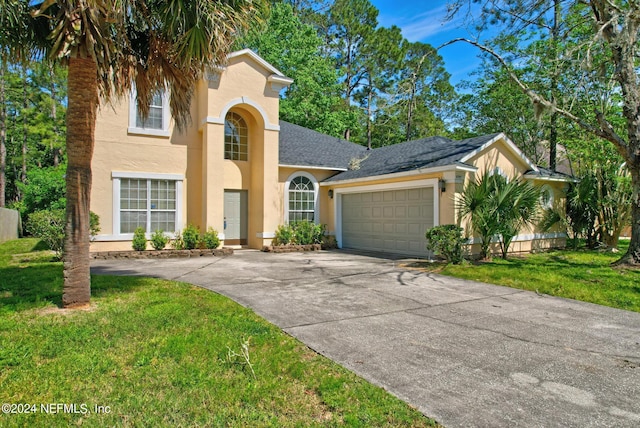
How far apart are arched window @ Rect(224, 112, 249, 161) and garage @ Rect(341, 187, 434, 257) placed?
4.46 metres

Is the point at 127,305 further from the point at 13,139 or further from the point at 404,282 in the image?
the point at 13,139

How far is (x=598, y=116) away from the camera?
35.8 feet

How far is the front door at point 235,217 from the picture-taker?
1580 centimetres

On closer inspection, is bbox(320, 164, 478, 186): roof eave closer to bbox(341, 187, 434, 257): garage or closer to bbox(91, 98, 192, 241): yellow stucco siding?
bbox(341, 187, 434, 257): garage

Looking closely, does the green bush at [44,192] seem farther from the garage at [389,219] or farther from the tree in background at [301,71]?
the garage at [389,219]

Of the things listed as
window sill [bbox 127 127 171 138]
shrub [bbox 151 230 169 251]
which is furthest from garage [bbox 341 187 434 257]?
window sill [bbox 127 127 171 138]

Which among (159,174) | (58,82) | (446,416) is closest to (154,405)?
(446,416)

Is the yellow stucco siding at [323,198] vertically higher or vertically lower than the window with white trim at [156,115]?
lower

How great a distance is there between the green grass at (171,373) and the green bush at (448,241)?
21.6ft

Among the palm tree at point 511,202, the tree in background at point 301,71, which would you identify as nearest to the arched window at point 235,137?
the palm tree at point 511,202

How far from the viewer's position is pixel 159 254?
524 inches

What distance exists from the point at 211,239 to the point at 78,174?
8152 mm

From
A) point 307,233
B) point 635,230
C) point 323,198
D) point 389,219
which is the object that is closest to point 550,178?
point 635,230

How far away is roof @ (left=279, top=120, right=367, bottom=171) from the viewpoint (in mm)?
16562
